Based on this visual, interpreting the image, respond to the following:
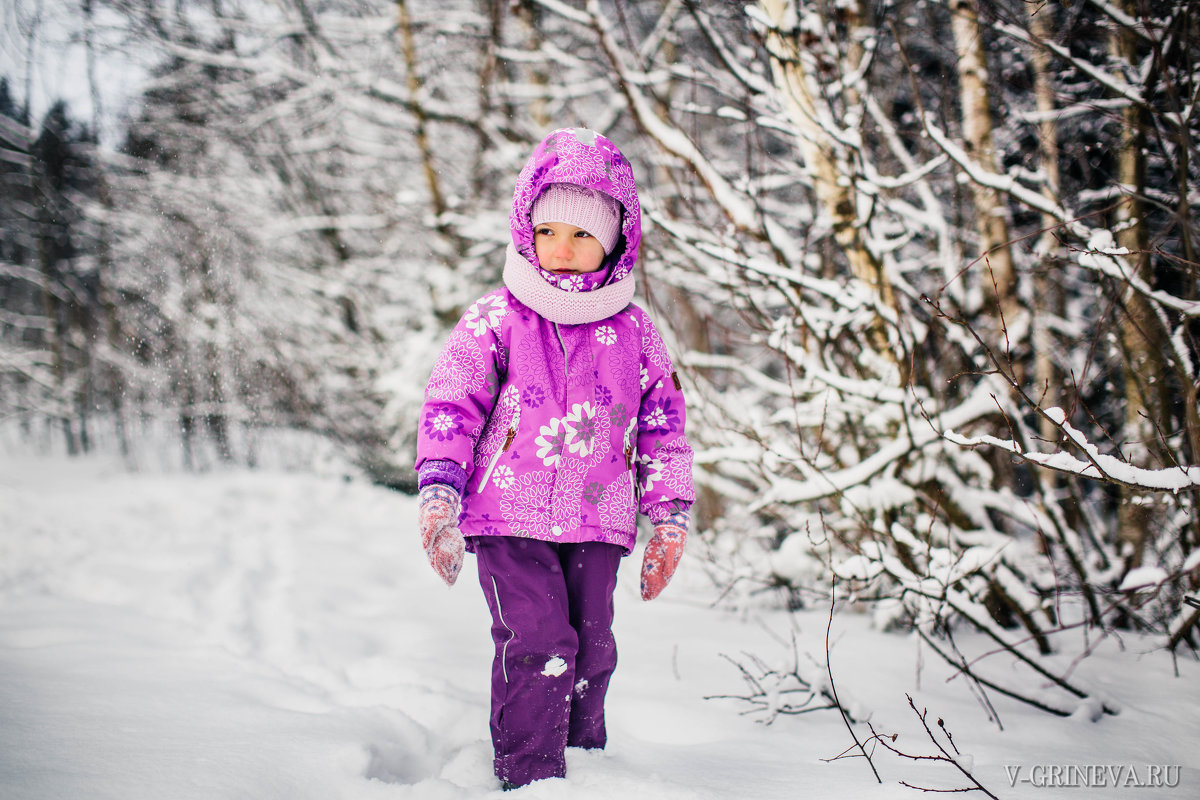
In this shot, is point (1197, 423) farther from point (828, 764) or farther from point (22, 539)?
point (22, 539)

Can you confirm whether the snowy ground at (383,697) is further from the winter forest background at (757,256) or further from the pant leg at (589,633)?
the winter forest background at (757,256)

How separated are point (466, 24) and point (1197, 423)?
5.71 meters

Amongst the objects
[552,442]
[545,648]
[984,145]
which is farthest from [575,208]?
[984,145]

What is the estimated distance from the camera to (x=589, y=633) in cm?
163

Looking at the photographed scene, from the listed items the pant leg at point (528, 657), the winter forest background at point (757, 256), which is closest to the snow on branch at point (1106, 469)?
the winter forest background at point (757, 256)

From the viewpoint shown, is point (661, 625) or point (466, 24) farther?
point (466, 24)

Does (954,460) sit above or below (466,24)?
below

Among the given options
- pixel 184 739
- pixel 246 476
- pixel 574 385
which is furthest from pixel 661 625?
pixel 246 476

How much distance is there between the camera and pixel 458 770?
1.55 metres

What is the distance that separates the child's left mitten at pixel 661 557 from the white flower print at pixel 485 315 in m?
0.66

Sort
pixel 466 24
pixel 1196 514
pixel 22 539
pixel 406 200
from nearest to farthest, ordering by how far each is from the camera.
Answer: pixel 1196 514 → pixel 22 539 → pixel 406 200 → pixel 466 24

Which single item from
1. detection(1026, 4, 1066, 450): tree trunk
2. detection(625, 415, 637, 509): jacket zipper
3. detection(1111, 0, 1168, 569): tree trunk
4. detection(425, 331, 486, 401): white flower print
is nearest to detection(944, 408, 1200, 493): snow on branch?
detection(1111, 0, 1168, 569): tree trunk

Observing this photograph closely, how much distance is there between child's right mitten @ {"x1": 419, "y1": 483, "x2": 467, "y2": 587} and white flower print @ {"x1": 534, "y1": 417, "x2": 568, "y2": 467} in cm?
23

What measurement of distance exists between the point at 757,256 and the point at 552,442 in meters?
1.58
